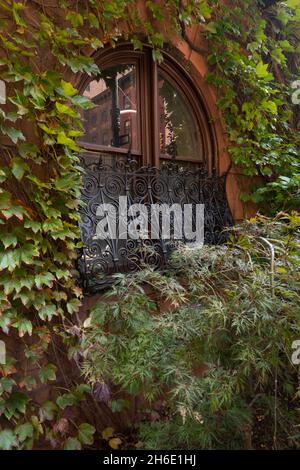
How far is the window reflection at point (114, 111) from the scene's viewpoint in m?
2.28

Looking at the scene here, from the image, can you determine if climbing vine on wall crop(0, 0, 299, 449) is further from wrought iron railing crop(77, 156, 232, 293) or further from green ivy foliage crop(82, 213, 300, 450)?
green ivy foliage crop(82, 213, 300, 450)

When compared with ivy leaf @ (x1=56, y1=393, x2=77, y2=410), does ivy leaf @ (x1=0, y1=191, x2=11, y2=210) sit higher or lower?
higher

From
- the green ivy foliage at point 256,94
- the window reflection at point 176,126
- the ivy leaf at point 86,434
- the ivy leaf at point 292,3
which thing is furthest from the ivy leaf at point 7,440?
the ivy leaf at point 292,3

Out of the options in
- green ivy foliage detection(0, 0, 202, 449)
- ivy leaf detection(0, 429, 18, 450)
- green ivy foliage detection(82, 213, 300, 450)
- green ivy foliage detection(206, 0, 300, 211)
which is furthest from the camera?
green ivy foliage detection(206, 0, 300, 211)

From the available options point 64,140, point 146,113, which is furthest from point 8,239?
point 146,113

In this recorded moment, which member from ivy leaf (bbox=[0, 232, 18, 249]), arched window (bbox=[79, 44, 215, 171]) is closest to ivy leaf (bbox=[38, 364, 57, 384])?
ivy leaf (bbox=[0, 232, 18, 249])

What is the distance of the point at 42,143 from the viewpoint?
1848 millimetres

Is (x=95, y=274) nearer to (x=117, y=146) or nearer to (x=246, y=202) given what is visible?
(x=117, y=146)

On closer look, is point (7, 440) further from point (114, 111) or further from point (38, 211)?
point (114, 111)

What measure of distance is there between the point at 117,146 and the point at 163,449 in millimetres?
1710

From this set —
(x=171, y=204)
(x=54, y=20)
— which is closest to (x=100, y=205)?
(x=171, y=204)

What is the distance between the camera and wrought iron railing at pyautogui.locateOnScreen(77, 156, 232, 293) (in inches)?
80.0

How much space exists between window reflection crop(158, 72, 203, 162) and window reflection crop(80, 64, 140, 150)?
254 millimetres

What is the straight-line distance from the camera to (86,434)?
183 cm
